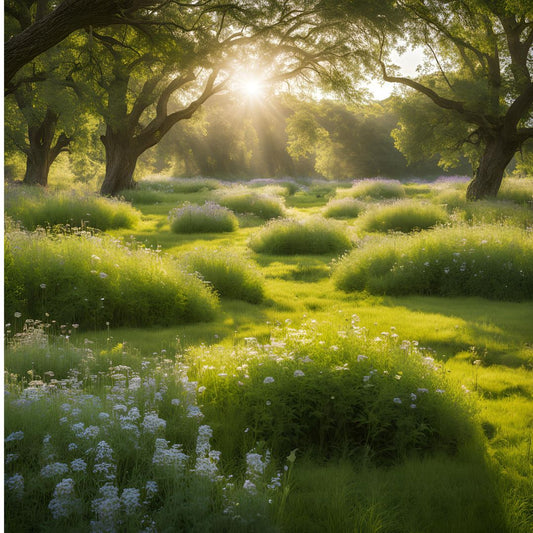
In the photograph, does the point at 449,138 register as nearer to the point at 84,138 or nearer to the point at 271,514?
the point at 84,138

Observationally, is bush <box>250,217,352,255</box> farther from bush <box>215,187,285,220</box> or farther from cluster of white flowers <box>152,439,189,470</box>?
cluster of white flowers <box>152,439,189,470</box>

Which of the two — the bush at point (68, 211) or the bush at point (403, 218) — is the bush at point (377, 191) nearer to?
the bush at point (403, 218)

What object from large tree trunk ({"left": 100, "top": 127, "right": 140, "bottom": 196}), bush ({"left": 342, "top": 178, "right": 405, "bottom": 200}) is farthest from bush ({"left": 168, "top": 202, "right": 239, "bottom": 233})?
bush ({"left": 342, "top": 178, "right": 405, "bottom": 200})

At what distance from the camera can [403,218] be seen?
17172 millimetres

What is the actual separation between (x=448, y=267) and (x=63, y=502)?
875 centimetres

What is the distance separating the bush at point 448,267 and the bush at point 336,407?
5.39 m

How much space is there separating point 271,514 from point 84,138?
106 feet

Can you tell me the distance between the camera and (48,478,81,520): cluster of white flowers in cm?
253

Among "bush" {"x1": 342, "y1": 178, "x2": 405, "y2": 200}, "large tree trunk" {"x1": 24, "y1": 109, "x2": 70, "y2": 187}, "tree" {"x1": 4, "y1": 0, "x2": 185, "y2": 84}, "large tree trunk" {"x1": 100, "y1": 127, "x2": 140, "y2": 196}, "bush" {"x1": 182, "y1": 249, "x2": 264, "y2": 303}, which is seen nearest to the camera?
"tree" {"x1": 4, "y1": 0, "x2": 185, "y2": 84}

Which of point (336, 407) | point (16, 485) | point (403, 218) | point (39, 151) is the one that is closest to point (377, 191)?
point (403, 218)

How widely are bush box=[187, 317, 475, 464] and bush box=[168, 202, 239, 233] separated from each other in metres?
13.3

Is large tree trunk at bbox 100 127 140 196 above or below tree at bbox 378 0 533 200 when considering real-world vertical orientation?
below

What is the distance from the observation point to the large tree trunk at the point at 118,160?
81.6 feet

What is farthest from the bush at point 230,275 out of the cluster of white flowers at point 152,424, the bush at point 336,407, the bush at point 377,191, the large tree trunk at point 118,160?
the bush at point 377,191
